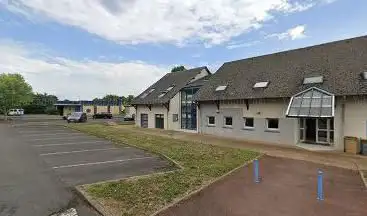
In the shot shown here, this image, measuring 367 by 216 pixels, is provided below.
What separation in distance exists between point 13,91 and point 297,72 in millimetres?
53567

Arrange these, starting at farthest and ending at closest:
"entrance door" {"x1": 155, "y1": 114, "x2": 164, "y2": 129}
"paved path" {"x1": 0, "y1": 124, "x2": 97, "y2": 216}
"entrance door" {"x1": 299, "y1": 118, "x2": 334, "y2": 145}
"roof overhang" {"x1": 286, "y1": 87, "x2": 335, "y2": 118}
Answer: "entrance door" {"x1": 155, "y1": 114, "x2": 164, "y2": 129}, "entrance door" {"x1": 299, "y1": 118, "x2": 334, "y2": 145}, "roof overhang" {"x1": 286, "y1": 87, "x2": 335, "y2": 118}, "paved path" {"x1": 0, "y1": 124, "x2": 97, "y2": 216}

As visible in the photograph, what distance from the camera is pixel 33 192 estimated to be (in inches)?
376

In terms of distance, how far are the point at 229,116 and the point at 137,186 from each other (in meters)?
15.4

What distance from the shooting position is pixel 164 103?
32.7 meters

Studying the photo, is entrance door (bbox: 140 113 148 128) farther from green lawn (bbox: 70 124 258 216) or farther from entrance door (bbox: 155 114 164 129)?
green lawn (bbox: 70 124 258 216)

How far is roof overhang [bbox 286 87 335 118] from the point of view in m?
17.3

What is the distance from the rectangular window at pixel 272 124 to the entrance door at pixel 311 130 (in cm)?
194

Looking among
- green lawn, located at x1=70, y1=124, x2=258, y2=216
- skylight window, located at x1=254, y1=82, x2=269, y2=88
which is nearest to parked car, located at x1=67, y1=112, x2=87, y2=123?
skylight window, located at x1=254, y1=82, x2=269, y2=88

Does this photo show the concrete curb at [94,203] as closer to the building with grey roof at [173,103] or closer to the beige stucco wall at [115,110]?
the building with grey roof at [173,103]

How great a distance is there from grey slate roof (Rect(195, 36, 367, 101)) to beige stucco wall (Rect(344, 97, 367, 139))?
0.66m

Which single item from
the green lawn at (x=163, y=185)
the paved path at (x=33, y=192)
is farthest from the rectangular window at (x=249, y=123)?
the paved path at (x=33, y=192)

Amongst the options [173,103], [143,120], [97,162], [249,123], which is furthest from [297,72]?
[143,120]

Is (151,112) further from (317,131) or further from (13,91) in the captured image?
(13,91)

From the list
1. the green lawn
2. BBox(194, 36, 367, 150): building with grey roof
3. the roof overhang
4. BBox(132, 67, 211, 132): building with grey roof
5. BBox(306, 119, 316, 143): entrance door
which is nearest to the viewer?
the green lawn
